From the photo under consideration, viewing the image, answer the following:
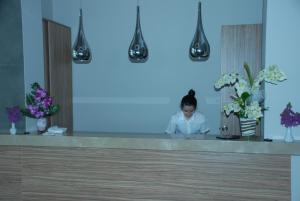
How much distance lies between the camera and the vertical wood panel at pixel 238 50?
3.26m

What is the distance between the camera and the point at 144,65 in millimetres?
3926

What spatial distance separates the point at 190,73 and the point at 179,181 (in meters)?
1.86

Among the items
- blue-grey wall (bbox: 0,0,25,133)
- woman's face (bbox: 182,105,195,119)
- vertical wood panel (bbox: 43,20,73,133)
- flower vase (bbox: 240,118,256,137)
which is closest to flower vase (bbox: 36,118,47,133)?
blue-grey wall (bbox: 0,0,25,133)

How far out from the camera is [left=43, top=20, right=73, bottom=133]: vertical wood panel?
10.9 feet

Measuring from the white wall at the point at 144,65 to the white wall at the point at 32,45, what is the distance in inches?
42.6

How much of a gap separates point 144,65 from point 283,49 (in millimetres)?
2005

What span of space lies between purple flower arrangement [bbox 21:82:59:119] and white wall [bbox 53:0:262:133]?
149cm

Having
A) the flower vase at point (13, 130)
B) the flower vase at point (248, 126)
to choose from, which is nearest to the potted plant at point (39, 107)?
the flower vase at point (13, 130)

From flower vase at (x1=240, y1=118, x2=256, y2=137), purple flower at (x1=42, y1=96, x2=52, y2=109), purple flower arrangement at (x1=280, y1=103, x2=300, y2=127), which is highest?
purple flower at (x1=42, y1=96, x2=52, y2=109)

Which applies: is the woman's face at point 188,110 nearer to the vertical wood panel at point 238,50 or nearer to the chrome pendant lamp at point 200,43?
the vertical wood panel at point 238,50

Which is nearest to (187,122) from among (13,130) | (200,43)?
(200,43)

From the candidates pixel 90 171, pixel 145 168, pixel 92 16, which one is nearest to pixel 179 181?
pixel 145 168

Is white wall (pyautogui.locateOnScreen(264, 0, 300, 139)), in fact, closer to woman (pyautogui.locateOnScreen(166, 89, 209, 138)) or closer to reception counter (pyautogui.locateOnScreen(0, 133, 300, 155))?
reception counter (pyautogui.locateOnScreen(0, 133, 300, 155))

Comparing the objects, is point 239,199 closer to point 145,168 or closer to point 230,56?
point 145,168
